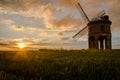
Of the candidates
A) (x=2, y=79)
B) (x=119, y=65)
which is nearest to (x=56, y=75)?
(x=2, y=79)

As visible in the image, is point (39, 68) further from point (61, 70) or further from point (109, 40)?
point (109, 40)

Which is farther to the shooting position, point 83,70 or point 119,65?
point 119,65

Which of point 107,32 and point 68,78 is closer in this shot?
point 68,78

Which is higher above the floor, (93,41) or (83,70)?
(93,41)

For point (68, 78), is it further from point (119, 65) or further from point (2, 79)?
point (119, 65)

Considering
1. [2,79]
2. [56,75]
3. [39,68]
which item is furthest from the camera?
[39,68]

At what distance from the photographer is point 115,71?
12.3m

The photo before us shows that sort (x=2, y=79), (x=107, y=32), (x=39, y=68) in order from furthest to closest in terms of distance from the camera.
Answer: (x=107, y=32), (x=39, y=68), (x=2, y=79)

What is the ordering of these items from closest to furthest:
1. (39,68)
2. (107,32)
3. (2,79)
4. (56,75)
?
(2,79)
(56,75)
(39,68)
(107,32)

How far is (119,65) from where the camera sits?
1397 centimetres

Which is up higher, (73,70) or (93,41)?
(93,41)

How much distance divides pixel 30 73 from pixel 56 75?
149 centimetres

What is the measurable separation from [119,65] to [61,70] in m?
3.68

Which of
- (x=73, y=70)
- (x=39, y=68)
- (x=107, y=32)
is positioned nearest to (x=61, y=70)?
(x=73, y=70)
